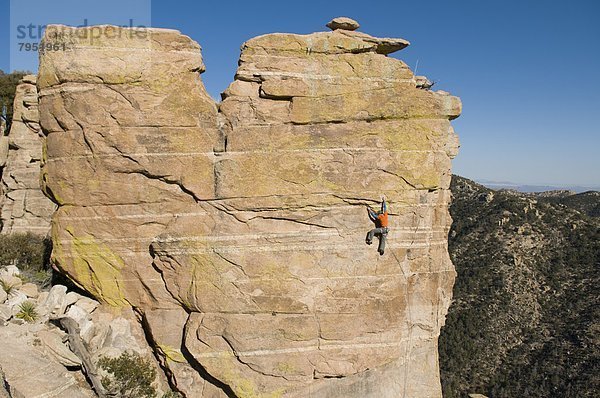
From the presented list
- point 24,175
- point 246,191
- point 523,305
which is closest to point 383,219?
point 246,191

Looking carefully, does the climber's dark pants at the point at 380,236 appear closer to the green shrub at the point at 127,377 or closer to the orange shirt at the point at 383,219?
the orange shirt at the point at 383,219

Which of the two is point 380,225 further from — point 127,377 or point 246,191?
point 127,377

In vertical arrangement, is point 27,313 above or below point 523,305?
→ above

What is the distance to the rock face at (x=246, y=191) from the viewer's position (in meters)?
11.8

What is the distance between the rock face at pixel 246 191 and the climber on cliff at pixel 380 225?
0.23 meters

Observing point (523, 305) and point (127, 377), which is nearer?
point (127, 377)

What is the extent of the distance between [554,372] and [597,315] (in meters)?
6.38

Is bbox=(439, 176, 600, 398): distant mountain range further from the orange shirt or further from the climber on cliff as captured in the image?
the orange shirt

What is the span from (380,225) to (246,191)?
3.88 metres

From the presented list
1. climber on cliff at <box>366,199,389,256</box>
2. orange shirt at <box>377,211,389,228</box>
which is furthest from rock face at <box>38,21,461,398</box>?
orange shirt at <box>377,211,389,228</box>

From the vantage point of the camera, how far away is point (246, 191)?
12.0 metres

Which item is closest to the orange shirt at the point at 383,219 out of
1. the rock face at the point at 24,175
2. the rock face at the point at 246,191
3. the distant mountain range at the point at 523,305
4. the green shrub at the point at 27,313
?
the rock face at the point at 246,191

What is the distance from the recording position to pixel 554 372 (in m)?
33.2

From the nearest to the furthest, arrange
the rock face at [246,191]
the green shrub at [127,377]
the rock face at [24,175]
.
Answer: the green shrub at [127,377]
the rock face at [246,191]
the rock face at [24,175]
